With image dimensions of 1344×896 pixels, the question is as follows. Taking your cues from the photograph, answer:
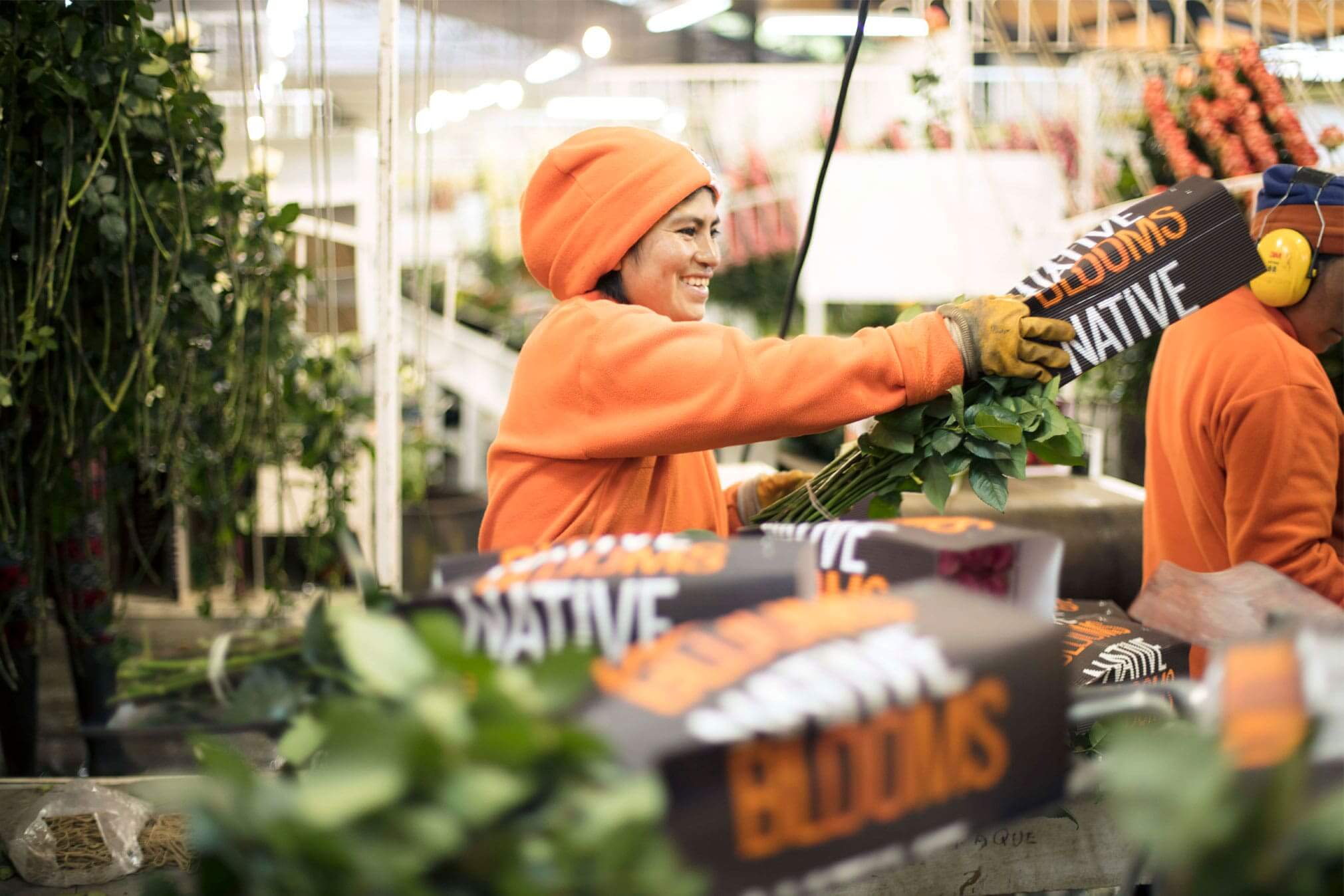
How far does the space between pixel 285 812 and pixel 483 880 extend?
0.11 meters

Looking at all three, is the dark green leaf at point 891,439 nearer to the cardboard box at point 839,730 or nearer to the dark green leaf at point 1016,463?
the dark green leaf at point 1016,463

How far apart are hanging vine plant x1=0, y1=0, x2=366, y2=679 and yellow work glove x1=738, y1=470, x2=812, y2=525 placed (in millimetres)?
1180

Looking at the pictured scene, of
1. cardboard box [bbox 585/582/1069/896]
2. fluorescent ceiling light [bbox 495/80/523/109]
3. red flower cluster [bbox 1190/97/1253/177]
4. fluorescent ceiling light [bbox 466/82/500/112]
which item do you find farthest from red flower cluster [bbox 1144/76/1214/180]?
fluorescent ceiling light [bbox 495/80/523/109]

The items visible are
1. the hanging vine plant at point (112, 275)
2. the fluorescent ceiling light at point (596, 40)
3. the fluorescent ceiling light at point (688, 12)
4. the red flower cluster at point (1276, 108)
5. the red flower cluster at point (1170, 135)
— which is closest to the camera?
the hanging vine plant at point (112, 275)

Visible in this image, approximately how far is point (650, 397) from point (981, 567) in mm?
568

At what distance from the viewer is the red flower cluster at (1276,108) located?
2637mm

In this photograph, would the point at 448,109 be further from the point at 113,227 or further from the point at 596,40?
the point at 113,227

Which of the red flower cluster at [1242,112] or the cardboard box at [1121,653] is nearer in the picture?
the cardboard box at [1121,653]

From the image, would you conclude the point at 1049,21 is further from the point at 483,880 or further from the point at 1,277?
the point at 483,880

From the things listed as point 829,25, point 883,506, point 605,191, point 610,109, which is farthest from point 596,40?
point 883,506

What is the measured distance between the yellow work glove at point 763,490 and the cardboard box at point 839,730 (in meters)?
1.14

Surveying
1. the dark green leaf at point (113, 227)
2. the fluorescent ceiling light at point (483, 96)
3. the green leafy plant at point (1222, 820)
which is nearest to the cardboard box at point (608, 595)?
the green leafy plant at point (1222, 820)

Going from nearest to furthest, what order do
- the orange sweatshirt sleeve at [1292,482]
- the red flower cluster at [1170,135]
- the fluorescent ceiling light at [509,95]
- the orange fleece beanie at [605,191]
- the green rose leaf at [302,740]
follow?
the green rose leaf at [302,740] → the orange fleece beanie at [605,191] → the orange sweatshirt sleeve at [1292,482] → the red flower cluster at [1170,135] → the fluorescent ceiling light at [509,95]

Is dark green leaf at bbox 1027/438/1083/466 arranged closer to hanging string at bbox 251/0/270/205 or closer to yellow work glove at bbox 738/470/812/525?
yellow work glove at bbox 738/470/812/525
